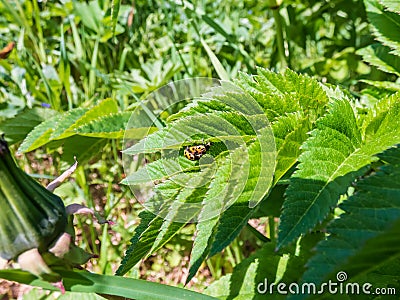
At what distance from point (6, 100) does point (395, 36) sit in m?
1.70

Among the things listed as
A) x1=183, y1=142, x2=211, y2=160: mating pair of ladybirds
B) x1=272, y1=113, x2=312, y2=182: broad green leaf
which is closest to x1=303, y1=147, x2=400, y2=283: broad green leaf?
x1=272, y1=113, x2=312, y2=182: broad green leaf

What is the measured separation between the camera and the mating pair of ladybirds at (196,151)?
2.89ft

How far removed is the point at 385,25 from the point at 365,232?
0.84 meters

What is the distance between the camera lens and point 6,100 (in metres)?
2.20

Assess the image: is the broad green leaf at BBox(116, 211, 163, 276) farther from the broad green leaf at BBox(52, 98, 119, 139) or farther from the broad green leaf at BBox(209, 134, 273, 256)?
the broad green leaf at BBox(52, 98, 119, 139)

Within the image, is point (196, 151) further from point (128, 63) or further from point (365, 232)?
point (128, 63)

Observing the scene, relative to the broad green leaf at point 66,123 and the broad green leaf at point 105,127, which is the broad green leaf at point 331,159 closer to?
the broad green leaf at point 105,127

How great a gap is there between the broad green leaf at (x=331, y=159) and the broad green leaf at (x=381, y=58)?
39 centimetres

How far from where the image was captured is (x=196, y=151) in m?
0.88

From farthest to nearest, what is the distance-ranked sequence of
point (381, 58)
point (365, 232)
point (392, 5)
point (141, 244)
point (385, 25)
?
point (381, 58), point (385, 25), point (392, 5), point (141, 244), point (365, 232)

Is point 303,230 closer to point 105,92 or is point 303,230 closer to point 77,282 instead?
point 77,282

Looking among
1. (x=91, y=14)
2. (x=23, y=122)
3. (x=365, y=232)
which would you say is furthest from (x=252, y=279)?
(x=91, y=14)

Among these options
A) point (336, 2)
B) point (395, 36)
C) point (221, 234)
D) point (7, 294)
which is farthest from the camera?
point (336, 2)

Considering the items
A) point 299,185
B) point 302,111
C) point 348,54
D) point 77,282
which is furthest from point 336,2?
point 77,282
